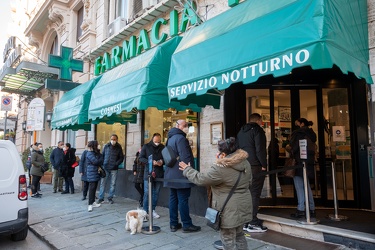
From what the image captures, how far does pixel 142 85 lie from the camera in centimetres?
577

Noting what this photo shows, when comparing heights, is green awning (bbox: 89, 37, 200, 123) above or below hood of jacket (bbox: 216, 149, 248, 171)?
above

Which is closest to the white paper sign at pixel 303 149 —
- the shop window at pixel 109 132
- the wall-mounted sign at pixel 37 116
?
the shop window at pixel 109 132

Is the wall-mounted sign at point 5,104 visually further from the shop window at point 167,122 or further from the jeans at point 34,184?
the shop window at point 167,122

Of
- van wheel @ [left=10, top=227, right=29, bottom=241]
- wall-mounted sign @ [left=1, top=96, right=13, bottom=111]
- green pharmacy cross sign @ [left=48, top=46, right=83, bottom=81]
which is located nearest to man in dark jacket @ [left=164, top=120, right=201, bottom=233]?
van wheel @ [left=10, top=227, right=29, bottom=241]

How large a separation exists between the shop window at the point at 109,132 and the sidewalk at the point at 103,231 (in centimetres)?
241

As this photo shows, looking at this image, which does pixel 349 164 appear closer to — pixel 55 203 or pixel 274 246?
pixel 274 246

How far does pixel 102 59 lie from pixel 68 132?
15.0 feet

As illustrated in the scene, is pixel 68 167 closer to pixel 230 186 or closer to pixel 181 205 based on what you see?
pixel 181 205

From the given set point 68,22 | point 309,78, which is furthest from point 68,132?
point 309,78

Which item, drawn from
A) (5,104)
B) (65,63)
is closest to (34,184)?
(5,104)

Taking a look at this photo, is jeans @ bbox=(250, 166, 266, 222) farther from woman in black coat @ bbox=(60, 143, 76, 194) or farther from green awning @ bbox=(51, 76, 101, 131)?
woman in black coat @ bbox=(60, 143, 76, 194)

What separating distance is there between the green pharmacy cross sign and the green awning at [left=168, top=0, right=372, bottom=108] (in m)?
7.46

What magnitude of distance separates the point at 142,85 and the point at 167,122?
2.53 metres

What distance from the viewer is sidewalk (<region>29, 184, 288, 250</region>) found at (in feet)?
15.2
